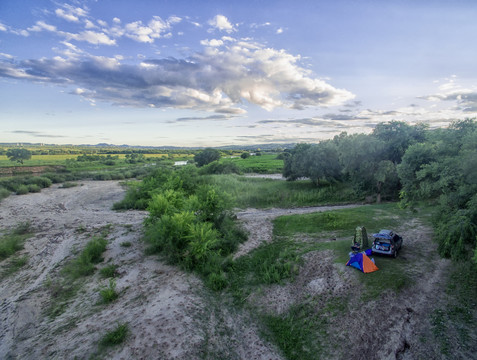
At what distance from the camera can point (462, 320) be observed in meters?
10.0

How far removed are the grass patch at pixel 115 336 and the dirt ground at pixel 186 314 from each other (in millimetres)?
254

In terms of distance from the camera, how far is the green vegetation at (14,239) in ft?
66.4

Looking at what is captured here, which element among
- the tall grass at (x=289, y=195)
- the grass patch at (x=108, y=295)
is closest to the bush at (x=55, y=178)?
the tall grass at (x=289, y=195)

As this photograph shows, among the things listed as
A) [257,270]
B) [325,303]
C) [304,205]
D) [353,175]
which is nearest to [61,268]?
[257,270]

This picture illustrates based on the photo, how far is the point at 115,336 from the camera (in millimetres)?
10125

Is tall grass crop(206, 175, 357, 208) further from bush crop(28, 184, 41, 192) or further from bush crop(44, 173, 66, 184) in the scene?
bush crop(44, 173, 66, 184)

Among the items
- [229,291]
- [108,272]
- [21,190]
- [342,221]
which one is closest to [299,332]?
[229,291]

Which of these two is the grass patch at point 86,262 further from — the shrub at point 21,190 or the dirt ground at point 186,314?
the shrub at point 21,190

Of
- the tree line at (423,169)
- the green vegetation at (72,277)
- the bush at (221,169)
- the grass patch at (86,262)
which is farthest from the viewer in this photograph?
the bush at (221,169)

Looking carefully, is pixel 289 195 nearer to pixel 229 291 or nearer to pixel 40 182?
pixel 229 291

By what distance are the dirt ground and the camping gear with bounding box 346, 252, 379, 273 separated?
15.4 inches

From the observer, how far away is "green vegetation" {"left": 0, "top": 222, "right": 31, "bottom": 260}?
66.4 ft

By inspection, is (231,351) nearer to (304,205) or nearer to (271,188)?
(304,205)

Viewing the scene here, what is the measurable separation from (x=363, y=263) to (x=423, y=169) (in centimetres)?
772
